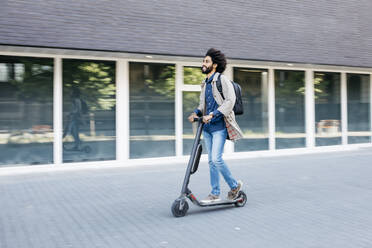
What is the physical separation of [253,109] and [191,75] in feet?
7.70

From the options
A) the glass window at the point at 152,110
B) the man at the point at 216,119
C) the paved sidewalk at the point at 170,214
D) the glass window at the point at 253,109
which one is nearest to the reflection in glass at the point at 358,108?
the glass window at the point at 253,109

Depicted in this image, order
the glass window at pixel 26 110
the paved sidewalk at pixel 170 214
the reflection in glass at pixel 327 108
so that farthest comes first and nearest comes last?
1. the reflection in glass at pixel 327 108
2. the glass window at pixel 26 110
3. the paved sidewalk at pixel 170 214

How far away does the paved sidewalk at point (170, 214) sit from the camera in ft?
14.1

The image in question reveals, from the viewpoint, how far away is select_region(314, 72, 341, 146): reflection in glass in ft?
44.6

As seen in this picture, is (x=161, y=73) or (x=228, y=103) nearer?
(x=228, y=103)

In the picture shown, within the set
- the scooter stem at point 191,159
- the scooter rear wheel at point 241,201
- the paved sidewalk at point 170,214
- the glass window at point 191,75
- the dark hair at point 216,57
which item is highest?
the glass window at point 191,75

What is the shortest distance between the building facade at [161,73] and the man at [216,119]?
4.30 metres

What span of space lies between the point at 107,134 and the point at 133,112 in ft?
2.97

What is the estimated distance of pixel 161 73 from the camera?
35.8ft

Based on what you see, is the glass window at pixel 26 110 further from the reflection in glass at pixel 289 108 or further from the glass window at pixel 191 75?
the reflection in glass at pixel 289 108

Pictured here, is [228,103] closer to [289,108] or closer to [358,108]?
[289,108]

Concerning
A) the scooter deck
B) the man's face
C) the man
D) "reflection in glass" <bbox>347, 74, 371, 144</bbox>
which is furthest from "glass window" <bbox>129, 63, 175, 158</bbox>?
"reflection in glass" <bbox>347, 74, 371, 144</bbox>

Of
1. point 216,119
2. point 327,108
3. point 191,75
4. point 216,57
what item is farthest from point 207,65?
point 327,108

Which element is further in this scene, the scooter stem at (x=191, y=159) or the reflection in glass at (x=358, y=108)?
the reflection in glass at (x=358, y=108)
